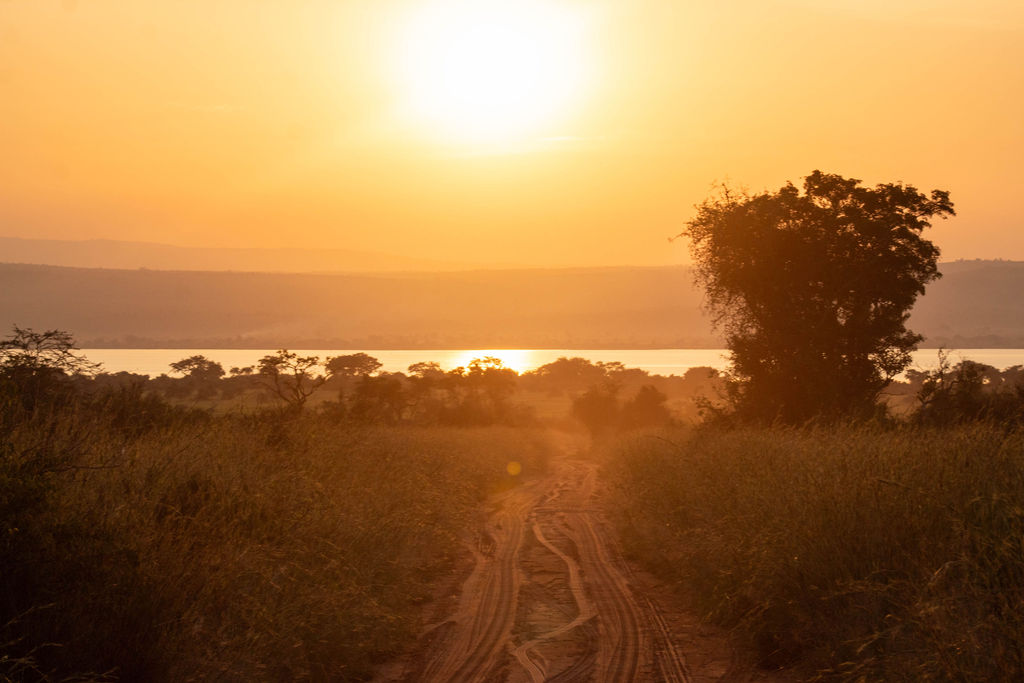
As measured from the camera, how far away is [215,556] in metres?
7.45

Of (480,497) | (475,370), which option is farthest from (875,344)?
(475,370)

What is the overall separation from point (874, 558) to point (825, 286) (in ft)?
58.6

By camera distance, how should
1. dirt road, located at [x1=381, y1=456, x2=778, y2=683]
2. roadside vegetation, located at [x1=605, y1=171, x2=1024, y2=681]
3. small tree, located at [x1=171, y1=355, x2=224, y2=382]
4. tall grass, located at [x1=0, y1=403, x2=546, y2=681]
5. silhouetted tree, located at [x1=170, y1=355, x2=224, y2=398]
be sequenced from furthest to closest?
small tree, located at [x1=171, y1=355, x2=224, y2=382]
silhouetted tree, located at [x1=170, y1=355, x2=224, y2=398]
dirt road, located at [x1=381, y1=456, x2=778, y2=683]
roadside vegetation, located at [x1=605, y1=171, x2=1024, y2=681]
tall grass, located at [x1=0, y1=403, x2=546, y2=681]

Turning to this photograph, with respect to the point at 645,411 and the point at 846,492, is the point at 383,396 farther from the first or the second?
the point at 846,492

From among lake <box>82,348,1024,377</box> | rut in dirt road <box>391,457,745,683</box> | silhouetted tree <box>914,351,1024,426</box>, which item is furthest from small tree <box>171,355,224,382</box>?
rut in dirt road <box>391,457,745,683</box>

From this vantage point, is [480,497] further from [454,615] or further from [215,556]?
[215,556]

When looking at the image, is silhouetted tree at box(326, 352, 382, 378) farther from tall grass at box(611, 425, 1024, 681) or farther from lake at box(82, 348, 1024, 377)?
tall grass at box(611, 425, 1024, 681)

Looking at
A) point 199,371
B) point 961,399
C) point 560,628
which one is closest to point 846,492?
point 560,628

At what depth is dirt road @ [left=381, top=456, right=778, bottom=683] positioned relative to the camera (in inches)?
319

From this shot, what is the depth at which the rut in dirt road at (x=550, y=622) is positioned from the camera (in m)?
8.12

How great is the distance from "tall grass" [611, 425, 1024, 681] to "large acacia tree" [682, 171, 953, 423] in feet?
42.3

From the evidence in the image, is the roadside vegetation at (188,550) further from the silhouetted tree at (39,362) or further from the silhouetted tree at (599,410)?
the silhouetted tree at (599,410)

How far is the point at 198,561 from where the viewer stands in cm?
720

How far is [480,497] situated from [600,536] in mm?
5801
